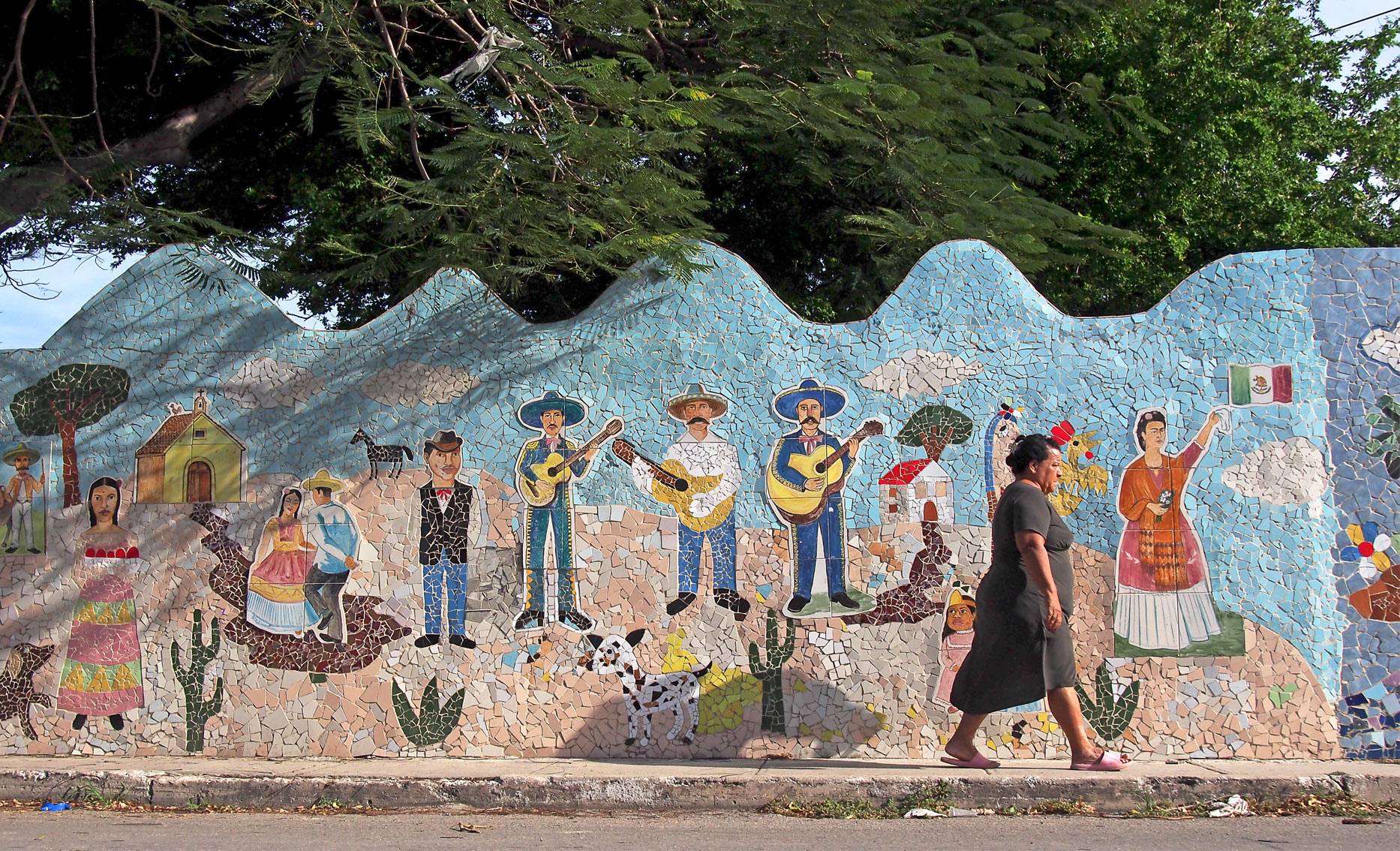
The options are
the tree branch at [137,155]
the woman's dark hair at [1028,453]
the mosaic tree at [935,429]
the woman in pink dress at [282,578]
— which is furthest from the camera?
the tree branch at [137,155]

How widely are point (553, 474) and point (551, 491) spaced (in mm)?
93

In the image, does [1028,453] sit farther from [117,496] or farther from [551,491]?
[117,496]

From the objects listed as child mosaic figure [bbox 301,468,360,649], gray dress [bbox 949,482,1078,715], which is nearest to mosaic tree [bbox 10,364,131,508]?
child mosaic figure [bbox 301,468,360,649]

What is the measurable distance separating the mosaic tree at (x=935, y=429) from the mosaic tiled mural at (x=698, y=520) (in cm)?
2

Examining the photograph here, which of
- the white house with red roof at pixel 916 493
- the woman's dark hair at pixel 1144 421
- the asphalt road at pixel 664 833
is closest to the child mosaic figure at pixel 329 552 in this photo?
the asphalt road at pixel 664 833

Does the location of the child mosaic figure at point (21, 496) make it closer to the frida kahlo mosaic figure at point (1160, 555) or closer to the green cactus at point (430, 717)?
the green cactus at point (430, 717)

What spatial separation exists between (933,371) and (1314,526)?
2.05 m

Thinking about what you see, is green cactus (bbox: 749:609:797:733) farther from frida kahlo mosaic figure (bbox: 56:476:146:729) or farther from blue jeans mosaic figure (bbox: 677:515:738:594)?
frida kahlo mosaic figure (bbox: 56:476:146:729)

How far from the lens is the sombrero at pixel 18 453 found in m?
6.69

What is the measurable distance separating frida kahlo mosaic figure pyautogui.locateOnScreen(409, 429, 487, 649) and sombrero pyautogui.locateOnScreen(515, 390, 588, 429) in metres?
0.39

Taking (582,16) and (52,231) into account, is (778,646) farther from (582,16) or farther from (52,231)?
(52,231)

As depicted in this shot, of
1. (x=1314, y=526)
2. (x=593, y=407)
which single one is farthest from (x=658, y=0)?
(x=1314, y=526)

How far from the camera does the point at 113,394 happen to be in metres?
6.68

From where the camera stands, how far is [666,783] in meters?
5.47
